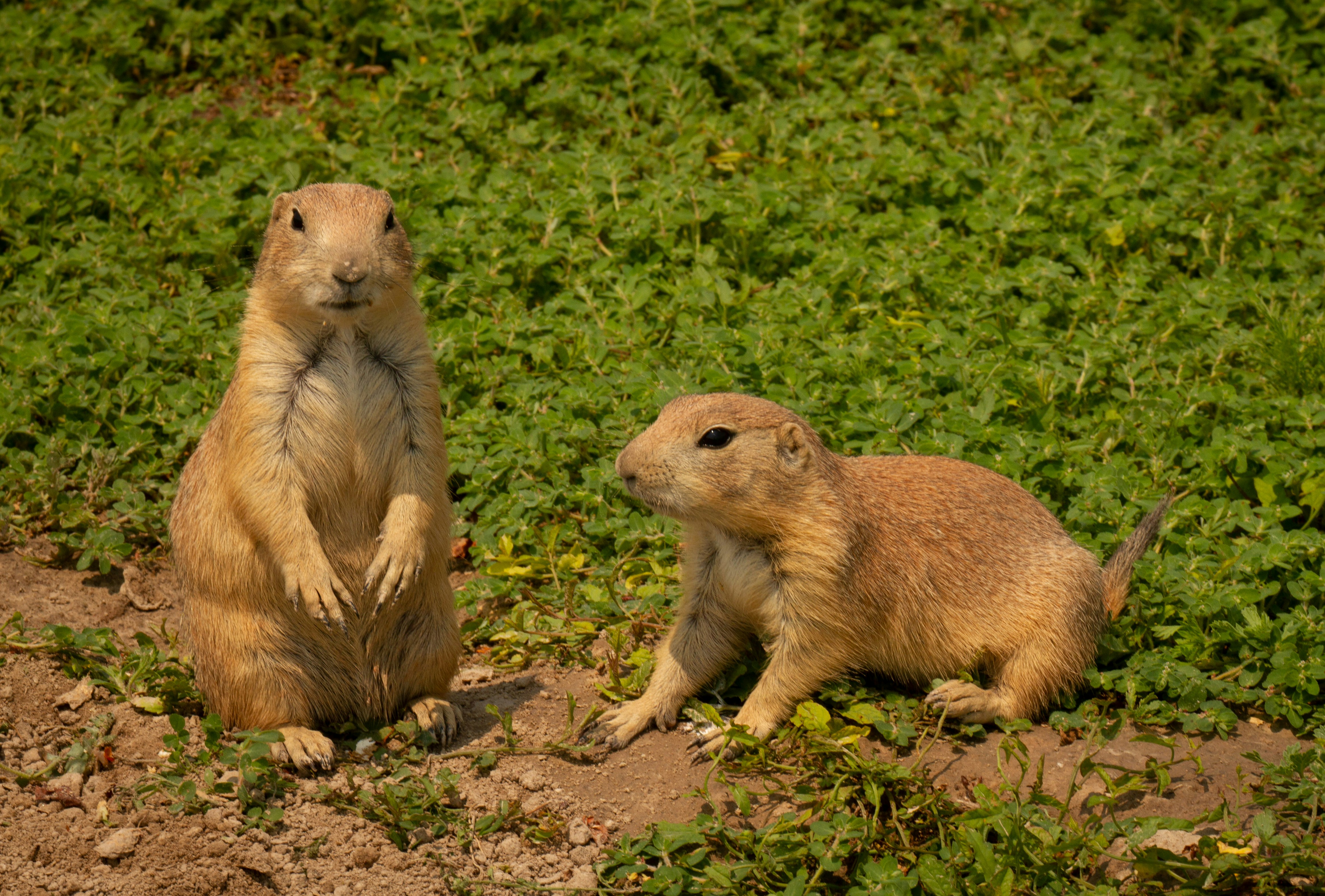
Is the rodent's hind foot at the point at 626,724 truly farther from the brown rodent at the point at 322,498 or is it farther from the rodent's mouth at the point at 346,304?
the rodent's mouth at the point at 346,304

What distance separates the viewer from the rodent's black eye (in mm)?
4477

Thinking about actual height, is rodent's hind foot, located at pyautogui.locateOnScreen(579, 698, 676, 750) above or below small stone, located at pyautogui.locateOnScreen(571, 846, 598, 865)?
above

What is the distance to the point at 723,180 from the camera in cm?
771

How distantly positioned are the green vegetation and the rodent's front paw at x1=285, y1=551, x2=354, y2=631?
62cm

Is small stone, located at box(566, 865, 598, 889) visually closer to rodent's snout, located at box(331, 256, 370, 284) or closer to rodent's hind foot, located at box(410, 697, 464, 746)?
rodent's hind foot, located at box(410, 697, 464, 746)

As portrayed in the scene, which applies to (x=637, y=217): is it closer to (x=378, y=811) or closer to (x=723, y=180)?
(x=723, y=180)

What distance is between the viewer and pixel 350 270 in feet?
13.6

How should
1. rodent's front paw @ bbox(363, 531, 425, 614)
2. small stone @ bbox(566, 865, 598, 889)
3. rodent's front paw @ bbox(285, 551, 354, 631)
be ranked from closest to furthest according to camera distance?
small stone @ bbox(566, 865, 598, 889), rodent's front paw @ bbox(285, 551, 354, 631), rodent's front paw @ bbox(363, 531, 425, 614)

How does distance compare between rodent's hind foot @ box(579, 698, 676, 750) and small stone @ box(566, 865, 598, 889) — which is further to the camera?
rodent's hind foot @ box(579, 698, 676, 750)

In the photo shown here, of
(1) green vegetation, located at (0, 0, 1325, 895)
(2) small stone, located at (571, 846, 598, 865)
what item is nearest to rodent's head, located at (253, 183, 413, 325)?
(1) green vegetation, located at (0, 0, 1325, 895)

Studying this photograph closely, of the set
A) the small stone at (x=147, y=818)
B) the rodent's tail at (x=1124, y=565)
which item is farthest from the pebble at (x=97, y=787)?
the rodent's tail at (x=1124, y=565)

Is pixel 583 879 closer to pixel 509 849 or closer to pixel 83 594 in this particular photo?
pixel 509 849

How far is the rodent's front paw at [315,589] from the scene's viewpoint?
4.26m

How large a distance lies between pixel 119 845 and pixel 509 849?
121cm
